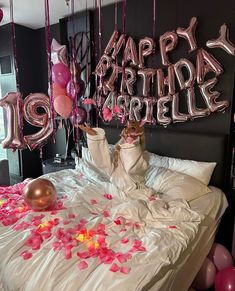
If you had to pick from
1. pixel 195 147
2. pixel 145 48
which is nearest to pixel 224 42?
pixel 145 48

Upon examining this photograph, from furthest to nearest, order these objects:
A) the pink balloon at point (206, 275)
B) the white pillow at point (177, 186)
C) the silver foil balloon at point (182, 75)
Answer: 1. the silver foil balloon at point (182, 75)
2. the white pillow at point (177, 186)
3. the pink balloon at point (206, 275)

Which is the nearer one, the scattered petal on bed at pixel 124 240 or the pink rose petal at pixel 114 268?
the pink rose petal at pixel 114 268

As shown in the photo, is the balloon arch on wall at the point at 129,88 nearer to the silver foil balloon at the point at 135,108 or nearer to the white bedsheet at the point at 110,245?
the silver foil balloon at the point at 135,108

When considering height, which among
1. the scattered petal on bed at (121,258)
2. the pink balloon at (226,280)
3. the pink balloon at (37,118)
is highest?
the pink balloon at (37,118)

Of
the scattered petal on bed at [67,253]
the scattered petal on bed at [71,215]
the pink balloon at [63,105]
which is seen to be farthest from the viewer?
the pink balloon at [63,105]

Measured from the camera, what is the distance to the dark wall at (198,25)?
2117 millimetres

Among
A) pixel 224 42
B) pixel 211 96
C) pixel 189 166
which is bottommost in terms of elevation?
pixel 189 166

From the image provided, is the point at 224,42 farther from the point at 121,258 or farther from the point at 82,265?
the point at 82,265

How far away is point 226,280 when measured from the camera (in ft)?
5.12

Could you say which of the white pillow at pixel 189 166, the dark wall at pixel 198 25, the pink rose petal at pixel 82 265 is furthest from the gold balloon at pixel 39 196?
the dark wall at pixel 198 25

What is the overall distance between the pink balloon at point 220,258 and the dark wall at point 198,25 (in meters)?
1.02

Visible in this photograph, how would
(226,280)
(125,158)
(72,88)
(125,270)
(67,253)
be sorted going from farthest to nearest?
1. (72,88)
2. (125,158)
3. (226,280)
4. (67,253)
5. (125,270)

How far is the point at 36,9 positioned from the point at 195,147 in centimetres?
240

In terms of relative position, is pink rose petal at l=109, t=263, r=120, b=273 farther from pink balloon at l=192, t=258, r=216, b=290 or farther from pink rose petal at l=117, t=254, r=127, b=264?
pink balloon at l=192, t=258, r=216, b=290
